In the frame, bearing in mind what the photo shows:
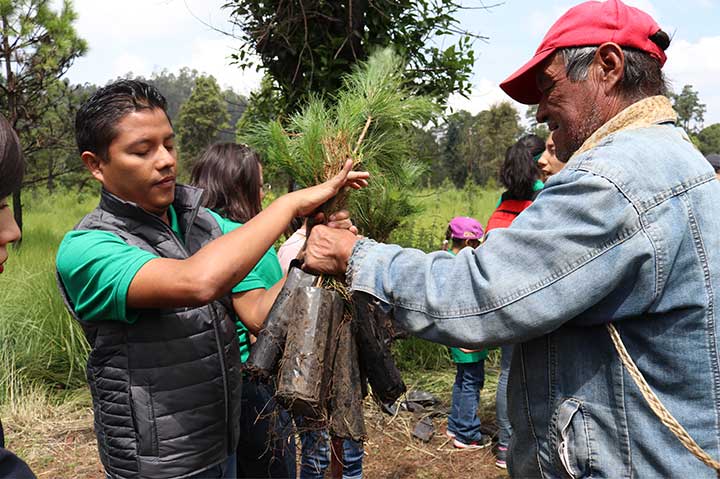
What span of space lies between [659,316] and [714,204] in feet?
0.97

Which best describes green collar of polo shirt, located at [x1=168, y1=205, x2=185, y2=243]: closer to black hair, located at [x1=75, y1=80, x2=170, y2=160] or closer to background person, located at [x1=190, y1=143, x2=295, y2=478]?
background person, located at [x1=190, y1=143, x2=295, y2=478]

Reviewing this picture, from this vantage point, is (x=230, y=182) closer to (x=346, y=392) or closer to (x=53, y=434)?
(x=346, y=392)

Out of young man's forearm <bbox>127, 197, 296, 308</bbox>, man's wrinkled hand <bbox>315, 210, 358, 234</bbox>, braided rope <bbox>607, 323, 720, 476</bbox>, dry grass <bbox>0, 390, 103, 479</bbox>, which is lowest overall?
dry grass <bbox>0, 390, 103, 479</bbox>

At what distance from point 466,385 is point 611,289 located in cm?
305

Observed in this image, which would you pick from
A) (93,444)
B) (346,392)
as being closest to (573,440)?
(346,392)

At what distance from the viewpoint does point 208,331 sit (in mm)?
1950

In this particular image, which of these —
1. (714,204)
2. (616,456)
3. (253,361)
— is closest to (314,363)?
(253,361)

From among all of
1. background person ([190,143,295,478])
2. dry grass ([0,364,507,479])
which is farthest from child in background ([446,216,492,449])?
background person ([190,143,295,478])

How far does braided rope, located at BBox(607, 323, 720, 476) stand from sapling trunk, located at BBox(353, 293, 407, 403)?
0.86 meters

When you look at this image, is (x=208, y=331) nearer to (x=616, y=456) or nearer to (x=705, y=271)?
(x=616, y=456)

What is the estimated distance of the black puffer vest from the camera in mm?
1835

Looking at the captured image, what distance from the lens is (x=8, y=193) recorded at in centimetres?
125

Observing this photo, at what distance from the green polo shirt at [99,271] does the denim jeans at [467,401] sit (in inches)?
115

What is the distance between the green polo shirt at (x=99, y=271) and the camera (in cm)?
168
